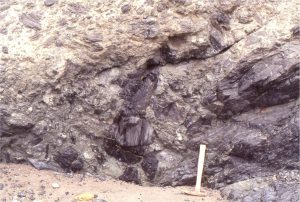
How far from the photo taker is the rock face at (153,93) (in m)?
4.31

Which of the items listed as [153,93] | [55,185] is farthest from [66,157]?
[153,93]

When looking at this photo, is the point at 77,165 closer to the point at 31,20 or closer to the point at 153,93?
the point at 153,93

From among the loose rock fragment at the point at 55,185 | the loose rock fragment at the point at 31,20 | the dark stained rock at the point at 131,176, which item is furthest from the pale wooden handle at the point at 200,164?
the loose rock fragment at the point at 31,20

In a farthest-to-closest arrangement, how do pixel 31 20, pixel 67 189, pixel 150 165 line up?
1. pixel 31 20
2. pixel 150 165
3. pixel 67 189

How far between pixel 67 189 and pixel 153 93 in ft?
3.97

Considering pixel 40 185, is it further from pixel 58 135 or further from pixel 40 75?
pixel 40 75

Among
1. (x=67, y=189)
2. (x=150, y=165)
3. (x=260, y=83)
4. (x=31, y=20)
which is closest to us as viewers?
(x=67, y=189)

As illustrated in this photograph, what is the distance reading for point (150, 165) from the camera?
4398mm

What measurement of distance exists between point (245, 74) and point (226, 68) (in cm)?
19

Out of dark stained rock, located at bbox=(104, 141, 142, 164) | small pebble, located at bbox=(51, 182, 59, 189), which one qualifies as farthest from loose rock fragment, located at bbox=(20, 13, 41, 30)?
small pebble, located at bbox=(51, 182, 59, 189)

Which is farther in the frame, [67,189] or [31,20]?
[31,20]

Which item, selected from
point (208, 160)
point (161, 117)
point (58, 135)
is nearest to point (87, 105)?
point (58, 135)

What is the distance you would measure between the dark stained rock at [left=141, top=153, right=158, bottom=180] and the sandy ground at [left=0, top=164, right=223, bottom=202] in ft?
0.52

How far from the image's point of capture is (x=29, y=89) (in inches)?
170
